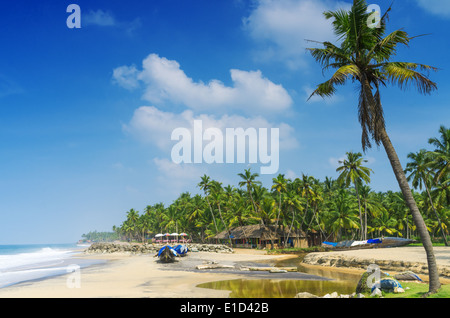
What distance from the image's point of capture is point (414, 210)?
12.1 m

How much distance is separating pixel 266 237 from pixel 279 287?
43.7 meters

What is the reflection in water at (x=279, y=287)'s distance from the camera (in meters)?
16.1

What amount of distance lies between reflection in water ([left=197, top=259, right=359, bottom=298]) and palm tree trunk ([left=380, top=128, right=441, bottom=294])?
544 cm

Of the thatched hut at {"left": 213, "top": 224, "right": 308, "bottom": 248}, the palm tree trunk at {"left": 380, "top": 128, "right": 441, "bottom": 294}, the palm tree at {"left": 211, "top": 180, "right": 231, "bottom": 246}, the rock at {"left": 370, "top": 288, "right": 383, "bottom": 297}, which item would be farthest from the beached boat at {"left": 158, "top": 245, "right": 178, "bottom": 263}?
the palm tree at {"left": 211, "top": 180, "right": 231, "bottom": 246}

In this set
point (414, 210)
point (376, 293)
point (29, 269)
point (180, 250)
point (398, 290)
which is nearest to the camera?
point (414, 210)

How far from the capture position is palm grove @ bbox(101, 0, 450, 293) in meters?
13.0

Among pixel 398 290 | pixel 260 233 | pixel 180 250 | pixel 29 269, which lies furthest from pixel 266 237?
pixel 398 290

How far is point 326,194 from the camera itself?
76.5 meters

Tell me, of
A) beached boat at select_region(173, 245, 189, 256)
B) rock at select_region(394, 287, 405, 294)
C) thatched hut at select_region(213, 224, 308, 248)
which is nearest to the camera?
rock at select_region(394, 287, 405, 294)

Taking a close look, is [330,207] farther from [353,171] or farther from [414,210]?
[414,210]

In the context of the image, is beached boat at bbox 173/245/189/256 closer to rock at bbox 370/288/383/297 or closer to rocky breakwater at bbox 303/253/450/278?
rocky breakwater at bbox 303/253/450/278

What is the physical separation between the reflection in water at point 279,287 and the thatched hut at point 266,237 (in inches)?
1587

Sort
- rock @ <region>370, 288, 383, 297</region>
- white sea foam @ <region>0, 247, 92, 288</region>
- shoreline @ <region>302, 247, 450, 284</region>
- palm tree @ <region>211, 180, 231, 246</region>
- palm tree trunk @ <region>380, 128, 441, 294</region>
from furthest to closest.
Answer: palm tree @ <region>211, 180, 231, 246</region> → white sea foam @ <region>0, 247, 92, 288</region> → shoreline @ <region>302, 247, 450, 284</region> → rock @ <region>370, 288, 383, 297</region> → palm tree trunk @ <region>380, 128, 441, 294</region>
